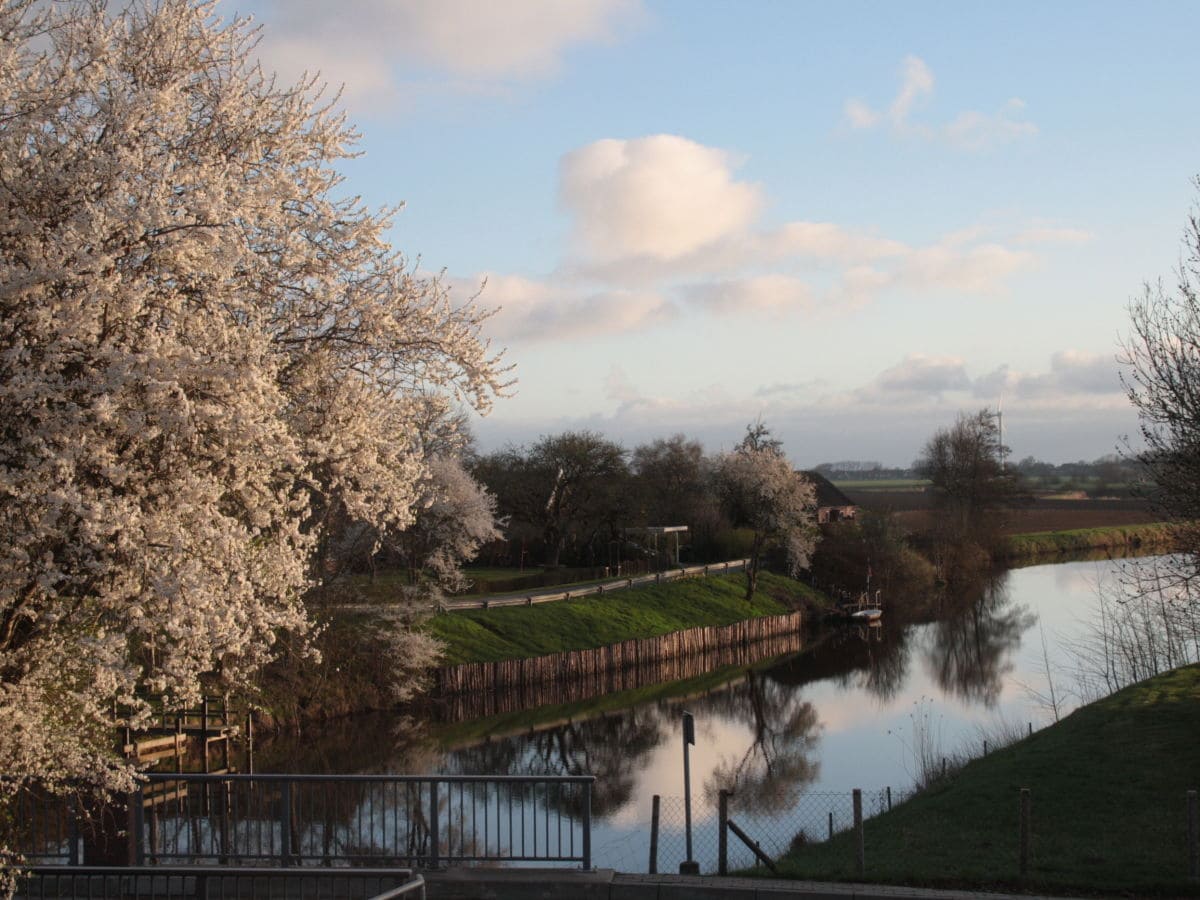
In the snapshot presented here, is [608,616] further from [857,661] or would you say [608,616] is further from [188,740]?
[188,740]

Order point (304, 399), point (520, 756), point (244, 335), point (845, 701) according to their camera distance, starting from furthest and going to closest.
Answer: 1. point (845, 701)
2. point (520, 756)
3. point (304, 399)
4. point (244, 335)

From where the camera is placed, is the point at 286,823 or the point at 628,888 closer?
the point at 628,888

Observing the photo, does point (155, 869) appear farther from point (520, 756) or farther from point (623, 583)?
point (623, 583)

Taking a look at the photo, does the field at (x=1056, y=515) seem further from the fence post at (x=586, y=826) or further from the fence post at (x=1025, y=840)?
the fence post at (x=586, y=826)

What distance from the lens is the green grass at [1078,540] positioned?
8638 centimetres

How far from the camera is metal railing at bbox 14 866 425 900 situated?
396 inches

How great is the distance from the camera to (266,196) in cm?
1209

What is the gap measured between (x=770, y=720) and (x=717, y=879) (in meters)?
24.7

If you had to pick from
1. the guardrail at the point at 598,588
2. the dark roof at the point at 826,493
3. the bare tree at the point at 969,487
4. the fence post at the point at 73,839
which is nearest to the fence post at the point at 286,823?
the fence post at the point at 73,839

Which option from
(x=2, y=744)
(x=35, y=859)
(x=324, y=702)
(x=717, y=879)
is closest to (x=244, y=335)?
(x=2, y=744)

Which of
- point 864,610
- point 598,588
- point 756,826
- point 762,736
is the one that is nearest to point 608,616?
point 598,588

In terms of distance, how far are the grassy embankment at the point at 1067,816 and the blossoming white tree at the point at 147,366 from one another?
7886 mm

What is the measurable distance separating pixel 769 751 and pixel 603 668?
14.2 meters

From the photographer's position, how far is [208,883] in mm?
10844
